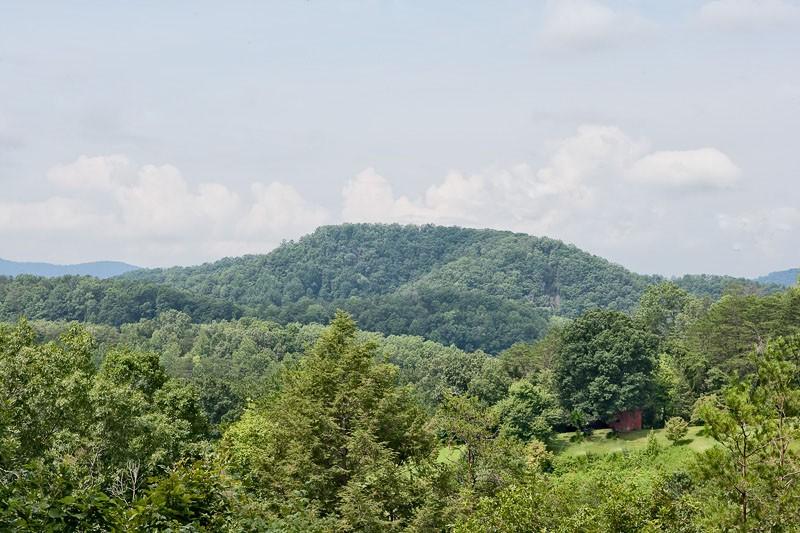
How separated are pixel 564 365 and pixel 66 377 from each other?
38.3 m

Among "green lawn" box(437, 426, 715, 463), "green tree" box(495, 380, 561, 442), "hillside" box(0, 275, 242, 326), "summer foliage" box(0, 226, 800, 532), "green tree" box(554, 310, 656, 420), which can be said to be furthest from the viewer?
"hillside" box(0, 275, 242, 326)

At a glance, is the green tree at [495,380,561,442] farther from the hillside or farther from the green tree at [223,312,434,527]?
the hillside

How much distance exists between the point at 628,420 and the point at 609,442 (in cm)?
314

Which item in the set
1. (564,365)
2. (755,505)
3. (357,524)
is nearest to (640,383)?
(564,365)

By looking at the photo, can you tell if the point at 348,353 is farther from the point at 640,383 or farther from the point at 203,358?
the point at 203,358

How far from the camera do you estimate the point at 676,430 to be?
1924 inches

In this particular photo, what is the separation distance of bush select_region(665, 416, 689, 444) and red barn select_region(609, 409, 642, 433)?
4.83 m

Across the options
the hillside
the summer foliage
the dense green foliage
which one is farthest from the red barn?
the hillside

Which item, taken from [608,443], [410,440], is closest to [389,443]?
[410,440]

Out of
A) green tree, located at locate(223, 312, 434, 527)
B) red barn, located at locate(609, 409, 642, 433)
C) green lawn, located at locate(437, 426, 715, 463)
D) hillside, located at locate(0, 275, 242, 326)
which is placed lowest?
green lawn, located at locate(437, 426, 715, 463)

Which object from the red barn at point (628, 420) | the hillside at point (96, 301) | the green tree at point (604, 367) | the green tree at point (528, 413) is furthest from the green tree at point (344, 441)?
the hillside at point (96, 301)

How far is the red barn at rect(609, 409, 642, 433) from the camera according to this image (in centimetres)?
5431

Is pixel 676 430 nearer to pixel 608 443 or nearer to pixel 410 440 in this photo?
pixel 608 443

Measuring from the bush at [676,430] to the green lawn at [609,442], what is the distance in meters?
0.34
